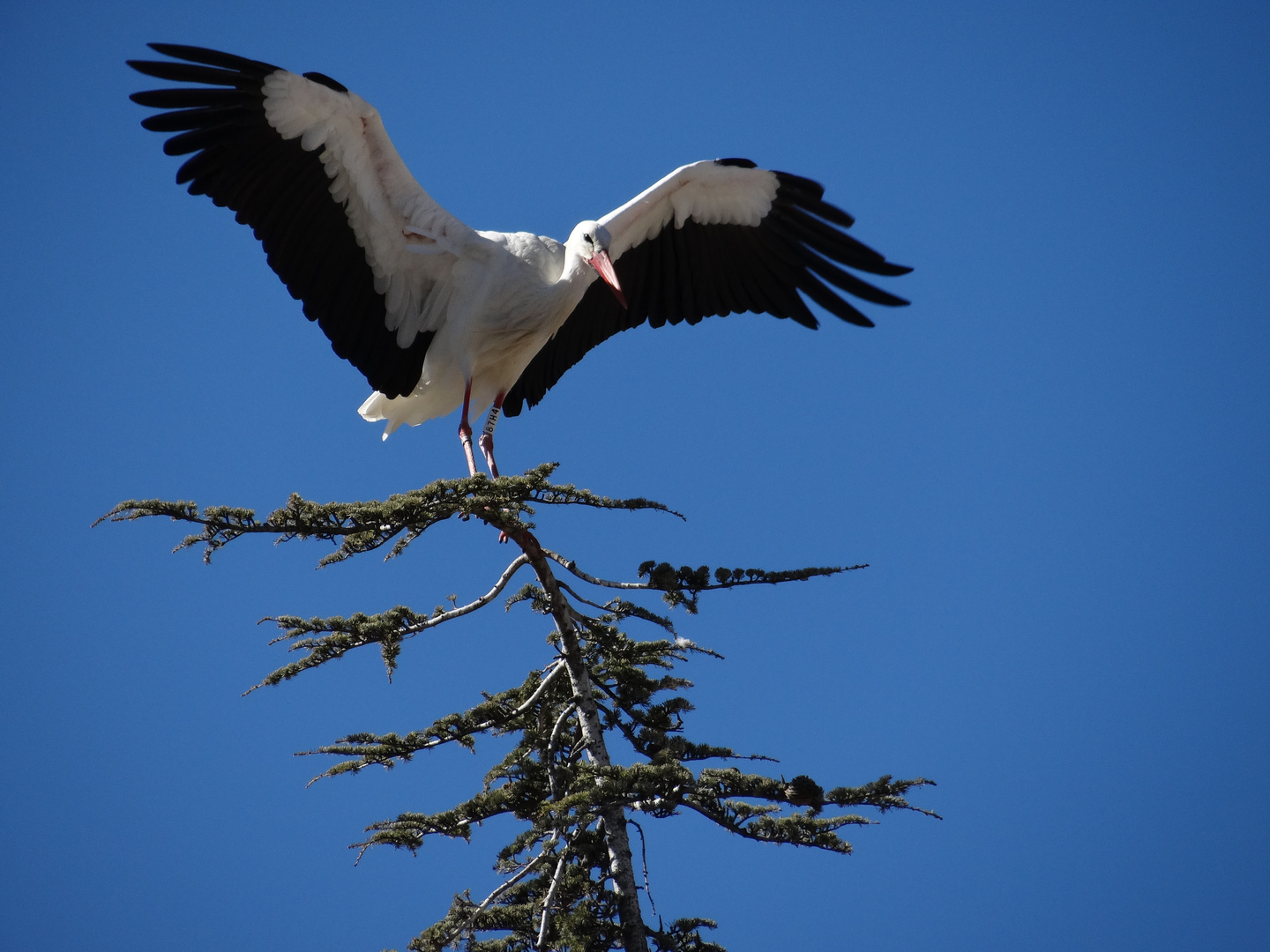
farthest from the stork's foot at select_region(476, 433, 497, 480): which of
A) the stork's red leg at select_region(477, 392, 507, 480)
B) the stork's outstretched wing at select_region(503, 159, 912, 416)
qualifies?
the stork's outstretched wing at select_region(503, 159, 912, 416)

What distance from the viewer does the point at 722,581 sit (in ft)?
15.0

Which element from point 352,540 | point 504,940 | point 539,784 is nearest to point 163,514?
point 352,540

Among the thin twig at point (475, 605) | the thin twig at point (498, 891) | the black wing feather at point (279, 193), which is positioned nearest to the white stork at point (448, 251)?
the black wing feather at point (279, 193)

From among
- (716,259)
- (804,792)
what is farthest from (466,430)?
(804,792)

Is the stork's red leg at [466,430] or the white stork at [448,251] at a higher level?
the white stork at [448,251]

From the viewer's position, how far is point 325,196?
5.73m

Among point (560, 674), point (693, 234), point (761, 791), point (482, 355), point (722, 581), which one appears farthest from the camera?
point (693, 234)

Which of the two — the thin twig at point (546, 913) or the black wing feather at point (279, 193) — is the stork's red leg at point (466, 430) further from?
the thin twig at point (546, 913)

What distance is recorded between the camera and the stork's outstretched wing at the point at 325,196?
5266mm

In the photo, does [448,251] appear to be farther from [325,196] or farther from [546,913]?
[546,913]

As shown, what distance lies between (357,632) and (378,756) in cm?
61

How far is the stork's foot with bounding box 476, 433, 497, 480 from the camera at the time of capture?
6.28 meters

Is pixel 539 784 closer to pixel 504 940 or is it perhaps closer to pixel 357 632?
pixel 504 940

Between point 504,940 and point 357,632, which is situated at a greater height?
point 357,632
